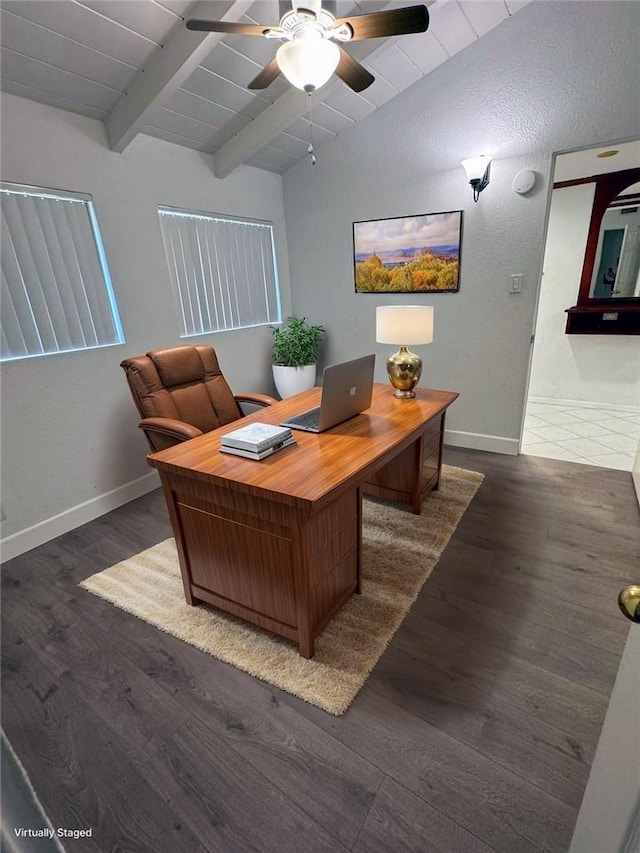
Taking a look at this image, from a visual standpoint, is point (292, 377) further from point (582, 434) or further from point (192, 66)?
point (582, 434)

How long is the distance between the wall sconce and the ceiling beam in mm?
1675

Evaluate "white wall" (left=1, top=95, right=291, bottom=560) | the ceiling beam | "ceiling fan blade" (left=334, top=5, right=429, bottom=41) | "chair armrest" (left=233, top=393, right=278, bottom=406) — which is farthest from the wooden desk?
the ceiling beam

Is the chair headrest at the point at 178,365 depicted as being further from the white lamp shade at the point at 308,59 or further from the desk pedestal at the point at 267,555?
the white lamp shade at the point at 308,59

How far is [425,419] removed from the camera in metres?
2.02

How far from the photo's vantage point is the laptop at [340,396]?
1.75 meters

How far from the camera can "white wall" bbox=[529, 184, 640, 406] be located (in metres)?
4.24

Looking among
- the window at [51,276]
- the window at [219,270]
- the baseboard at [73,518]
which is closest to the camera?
the window at [51,276]

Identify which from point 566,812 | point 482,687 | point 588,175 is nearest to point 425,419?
point 482,687

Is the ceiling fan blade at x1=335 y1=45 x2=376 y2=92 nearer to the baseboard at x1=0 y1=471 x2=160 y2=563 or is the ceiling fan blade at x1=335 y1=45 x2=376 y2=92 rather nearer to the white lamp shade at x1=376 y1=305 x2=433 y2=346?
the white lamp shade at x1=376 y1=305 x2=433 y2=346

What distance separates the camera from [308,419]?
2.00 m

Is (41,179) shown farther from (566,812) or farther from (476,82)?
(566,812)

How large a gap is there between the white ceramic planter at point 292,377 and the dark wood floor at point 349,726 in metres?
2.28

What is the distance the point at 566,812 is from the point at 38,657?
1.90 meters

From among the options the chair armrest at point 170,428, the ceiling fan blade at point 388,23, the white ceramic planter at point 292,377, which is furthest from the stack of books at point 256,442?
the white ceramic planter at point 292,377
